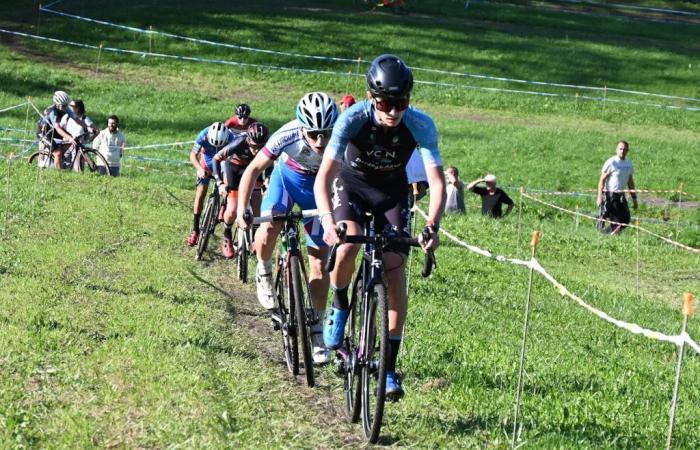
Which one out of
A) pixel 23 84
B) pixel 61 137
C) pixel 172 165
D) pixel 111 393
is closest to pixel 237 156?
pixel 111 393

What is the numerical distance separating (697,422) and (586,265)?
35.3 ft

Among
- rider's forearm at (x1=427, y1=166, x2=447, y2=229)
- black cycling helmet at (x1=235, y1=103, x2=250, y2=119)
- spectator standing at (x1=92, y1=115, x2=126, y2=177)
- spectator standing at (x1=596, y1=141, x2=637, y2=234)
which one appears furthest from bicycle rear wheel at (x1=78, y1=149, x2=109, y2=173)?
rider's forearm at (x1=427, y1=166, x2=447, y2=229)

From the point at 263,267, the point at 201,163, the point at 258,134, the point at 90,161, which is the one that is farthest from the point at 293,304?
the point at 90,161

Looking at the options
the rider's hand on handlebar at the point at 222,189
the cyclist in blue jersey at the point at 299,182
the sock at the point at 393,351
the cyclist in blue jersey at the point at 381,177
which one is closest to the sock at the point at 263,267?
the cyclist in blue jersey at the point at 299,182

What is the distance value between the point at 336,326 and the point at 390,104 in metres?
1.57

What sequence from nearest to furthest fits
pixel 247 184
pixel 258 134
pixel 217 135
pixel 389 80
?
pixel 389 80 → pixel 247 184 → pixel 258 134 → pixel 217 135

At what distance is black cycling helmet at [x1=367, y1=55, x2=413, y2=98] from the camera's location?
6.66 metres

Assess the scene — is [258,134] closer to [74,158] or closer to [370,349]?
[370,349]

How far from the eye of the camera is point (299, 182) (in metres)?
9.10

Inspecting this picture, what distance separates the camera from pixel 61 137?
22.8 metres

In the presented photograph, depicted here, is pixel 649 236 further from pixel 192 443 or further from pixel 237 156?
pixel 192 443

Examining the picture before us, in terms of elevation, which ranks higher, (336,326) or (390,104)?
(390,104)

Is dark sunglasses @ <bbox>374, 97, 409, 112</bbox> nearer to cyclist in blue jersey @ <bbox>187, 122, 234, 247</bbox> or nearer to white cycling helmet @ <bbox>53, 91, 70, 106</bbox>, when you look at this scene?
cyclist in blue jersey @ <bbox>187, 122, 234, 247</bbox>

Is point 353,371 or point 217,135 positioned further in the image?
point 217,135
